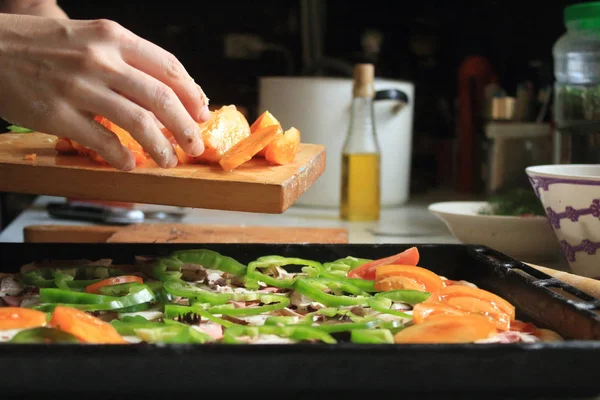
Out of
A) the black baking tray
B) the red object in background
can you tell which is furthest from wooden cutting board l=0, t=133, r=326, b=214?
the red object in background

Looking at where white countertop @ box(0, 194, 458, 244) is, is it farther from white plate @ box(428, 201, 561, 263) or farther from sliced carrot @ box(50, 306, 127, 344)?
sliced carrot @ box(50, 306, 127, 344)

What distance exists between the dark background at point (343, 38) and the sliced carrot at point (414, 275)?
2.16 meters

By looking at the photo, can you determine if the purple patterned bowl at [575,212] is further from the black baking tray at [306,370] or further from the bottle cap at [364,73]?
the bottle cap at [364,73]

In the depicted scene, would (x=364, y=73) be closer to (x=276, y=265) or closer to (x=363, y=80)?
(x=363, y=80)

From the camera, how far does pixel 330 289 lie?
3.96ft

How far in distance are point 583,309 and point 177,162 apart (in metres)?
0.61

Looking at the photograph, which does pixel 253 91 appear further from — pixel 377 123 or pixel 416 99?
pixel 377 123

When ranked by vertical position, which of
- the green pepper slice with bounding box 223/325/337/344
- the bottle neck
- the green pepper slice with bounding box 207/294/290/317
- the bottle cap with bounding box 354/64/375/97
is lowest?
the green pepper slice with bounding box 207/294/290/317

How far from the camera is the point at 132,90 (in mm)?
1031

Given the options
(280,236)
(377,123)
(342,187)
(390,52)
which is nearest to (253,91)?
(390,52)

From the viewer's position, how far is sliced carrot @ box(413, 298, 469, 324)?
3.32 feet

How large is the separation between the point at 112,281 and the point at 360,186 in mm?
1340

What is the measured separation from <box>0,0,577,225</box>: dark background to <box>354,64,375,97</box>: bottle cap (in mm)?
1051

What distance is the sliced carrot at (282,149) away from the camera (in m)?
1.27
